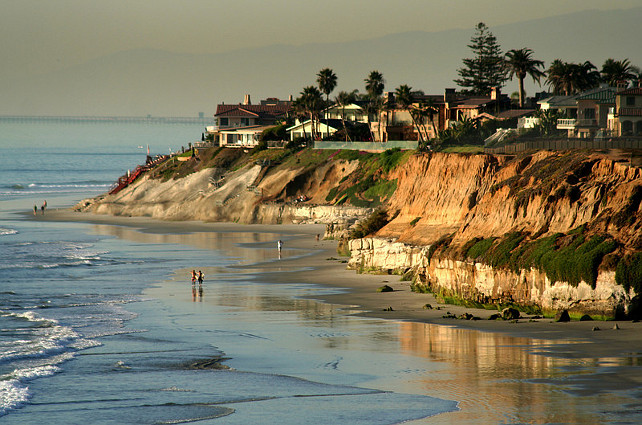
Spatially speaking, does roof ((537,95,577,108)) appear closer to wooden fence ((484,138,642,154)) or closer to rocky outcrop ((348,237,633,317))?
wooden fence ((484,138,642,154))

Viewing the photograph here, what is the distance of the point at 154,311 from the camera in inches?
1716

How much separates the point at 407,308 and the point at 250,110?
357ft

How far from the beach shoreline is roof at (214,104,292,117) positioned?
65561 millimetres

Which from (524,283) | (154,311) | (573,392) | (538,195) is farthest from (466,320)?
(154,311)

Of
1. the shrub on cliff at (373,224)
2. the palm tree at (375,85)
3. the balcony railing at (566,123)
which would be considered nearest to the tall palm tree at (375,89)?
the palm tree at (375,85)

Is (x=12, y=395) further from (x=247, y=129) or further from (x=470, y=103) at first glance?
(x=247, y=129)

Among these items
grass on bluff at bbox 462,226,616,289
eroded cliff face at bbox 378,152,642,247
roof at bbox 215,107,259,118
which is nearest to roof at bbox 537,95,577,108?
eroded cliff face at bbox 378,152,642,247

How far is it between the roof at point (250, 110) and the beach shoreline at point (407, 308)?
2581 inches

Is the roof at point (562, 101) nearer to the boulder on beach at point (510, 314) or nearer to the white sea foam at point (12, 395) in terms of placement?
the boulder on beach at point (510, 314)

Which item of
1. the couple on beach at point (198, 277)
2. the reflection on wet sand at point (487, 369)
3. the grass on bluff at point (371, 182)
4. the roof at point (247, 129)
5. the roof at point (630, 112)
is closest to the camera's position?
the reflection on wet sand at point (487, 369)

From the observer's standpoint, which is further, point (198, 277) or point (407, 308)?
point (198, 277)

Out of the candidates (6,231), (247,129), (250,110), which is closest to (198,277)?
(6,231)

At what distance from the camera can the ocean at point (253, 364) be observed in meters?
25.1

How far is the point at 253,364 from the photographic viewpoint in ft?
104
